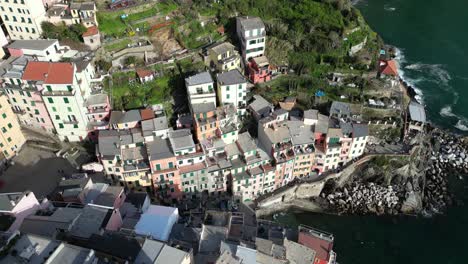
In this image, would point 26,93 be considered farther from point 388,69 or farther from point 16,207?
point 388,69

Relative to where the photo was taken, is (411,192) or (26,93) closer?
(26,93)

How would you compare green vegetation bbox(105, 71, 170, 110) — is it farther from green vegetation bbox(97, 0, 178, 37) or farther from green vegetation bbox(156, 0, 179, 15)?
green vegetation bbox(156, 0, 179, 15)

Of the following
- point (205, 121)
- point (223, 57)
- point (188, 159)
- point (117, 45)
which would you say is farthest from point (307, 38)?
point (188, 159)

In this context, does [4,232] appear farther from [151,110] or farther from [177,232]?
[151,110]

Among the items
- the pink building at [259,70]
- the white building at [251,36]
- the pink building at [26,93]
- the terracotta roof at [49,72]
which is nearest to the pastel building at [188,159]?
the terracotta roof at [49,72]

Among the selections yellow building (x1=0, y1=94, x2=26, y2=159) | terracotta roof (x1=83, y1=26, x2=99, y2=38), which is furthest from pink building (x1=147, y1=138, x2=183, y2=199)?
terracotta roof (x1=83, y1=26, x2=99, y2=38)
